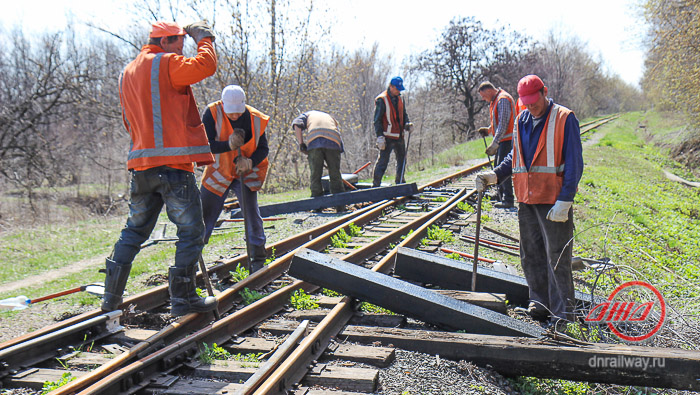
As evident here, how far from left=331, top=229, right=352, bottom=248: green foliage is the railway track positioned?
66.9 inches

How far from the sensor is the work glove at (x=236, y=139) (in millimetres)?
5203

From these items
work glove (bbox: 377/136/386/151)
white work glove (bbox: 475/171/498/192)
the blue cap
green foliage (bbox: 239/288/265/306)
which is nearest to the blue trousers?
green foliage (bbox: 239/288/265/306)

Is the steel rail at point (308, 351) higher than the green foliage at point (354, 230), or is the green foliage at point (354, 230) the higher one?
the green foliage at point (354, 230)

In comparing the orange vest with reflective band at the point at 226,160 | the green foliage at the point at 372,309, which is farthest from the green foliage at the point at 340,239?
the green foliage at the point at 372,309

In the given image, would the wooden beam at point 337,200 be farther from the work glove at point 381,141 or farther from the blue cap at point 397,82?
the blue cap at point 397,82

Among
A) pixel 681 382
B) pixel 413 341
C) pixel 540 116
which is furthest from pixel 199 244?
pixel 681 382

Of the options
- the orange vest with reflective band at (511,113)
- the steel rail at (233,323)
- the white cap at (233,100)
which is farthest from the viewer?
the orange vest with reflective band at (511,113)

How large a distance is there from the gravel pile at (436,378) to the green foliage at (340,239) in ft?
11.1

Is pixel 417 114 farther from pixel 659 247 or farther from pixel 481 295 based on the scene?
pixel 481 295

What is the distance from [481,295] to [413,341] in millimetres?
1029

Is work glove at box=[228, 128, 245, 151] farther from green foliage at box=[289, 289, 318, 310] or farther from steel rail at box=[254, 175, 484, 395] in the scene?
steel rail at box=[254, 175, 484, 395]

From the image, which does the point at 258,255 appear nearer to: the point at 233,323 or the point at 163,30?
the point at 233,323

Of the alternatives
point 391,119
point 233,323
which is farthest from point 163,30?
point 391,119

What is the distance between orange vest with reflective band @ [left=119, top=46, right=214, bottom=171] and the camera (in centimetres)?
396
